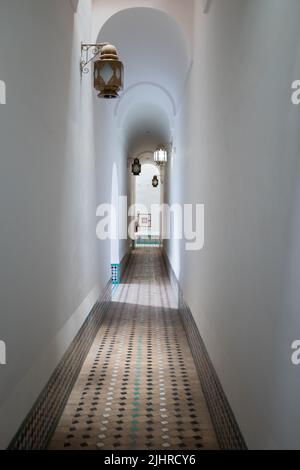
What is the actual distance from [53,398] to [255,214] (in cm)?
245

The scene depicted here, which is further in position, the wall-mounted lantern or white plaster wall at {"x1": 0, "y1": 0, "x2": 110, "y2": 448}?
the wall-mounted lantern

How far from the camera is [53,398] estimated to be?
4.23m

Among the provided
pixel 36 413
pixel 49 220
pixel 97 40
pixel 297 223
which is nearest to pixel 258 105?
pixel 297 223

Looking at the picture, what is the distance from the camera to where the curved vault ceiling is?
7633mm

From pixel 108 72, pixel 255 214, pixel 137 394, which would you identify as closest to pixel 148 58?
pixel 108 72

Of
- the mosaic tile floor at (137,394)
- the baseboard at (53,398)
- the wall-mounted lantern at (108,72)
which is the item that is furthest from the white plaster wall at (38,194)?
the mosaic tile floor at (137,394)

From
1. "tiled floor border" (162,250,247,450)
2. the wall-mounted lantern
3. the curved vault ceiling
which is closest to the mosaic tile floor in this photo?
"tiled floor border" (162,250,247,450)

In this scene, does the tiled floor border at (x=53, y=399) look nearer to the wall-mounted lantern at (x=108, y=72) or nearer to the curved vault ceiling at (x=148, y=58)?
the wall-mounted lantern at (x=108, y=72)

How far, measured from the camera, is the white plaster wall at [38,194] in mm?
2891

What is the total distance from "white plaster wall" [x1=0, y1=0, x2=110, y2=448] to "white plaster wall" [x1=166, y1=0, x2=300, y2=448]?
4.55ft

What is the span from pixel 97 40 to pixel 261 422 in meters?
6.10

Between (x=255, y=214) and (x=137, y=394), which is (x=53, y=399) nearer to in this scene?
(x=137, y=394)

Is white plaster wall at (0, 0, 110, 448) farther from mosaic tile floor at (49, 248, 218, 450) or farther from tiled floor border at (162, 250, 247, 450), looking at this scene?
tiled floor border at (162, 250, 247, 450)

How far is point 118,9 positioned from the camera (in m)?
7.32
